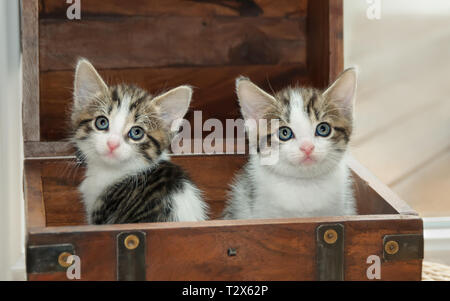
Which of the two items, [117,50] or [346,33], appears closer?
[117,50]

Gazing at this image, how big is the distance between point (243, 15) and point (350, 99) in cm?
64

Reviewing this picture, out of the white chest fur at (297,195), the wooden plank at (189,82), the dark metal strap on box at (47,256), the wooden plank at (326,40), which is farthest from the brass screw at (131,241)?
the wooden plank at (326,40)

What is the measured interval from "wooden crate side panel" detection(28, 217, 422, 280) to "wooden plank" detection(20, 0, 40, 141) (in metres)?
0.69

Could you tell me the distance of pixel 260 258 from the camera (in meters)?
1.34

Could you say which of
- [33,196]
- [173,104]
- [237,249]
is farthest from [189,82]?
[237,249]

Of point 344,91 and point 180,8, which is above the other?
point 180,8

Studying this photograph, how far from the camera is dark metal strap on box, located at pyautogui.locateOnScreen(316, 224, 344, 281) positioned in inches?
53.3

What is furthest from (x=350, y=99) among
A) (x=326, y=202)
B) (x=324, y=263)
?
(x=324, y=263)

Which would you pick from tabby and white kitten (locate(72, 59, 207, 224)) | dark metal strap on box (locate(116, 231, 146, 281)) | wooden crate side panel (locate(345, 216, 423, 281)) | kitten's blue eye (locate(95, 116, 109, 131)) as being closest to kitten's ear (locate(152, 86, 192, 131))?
tabby and white kitten (locate(72, 59, 207, 224))

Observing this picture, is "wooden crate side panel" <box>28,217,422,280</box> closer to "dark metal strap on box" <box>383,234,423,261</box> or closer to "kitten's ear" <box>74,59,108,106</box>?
"dark metal strap on box" <box>383,234,423,261</box>

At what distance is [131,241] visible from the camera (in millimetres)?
1285

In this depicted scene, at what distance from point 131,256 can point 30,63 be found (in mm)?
847

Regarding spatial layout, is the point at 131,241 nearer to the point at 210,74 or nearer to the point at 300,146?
the point at 300,146

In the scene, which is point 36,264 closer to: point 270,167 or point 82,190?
point 82,190
